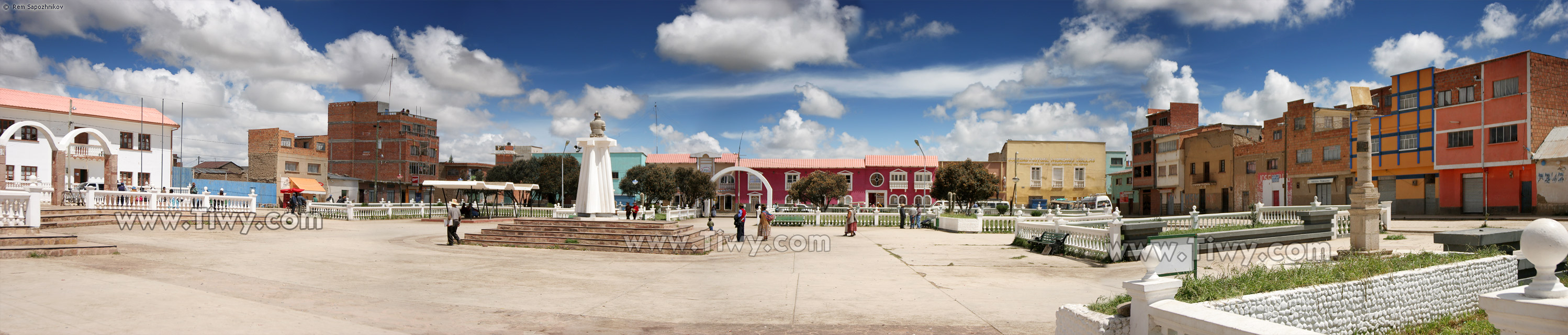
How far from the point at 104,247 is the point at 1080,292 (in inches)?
545

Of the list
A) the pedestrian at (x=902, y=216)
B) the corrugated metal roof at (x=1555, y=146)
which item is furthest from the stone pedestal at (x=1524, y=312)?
the corrugated metal roof at (x=1555, y=146)

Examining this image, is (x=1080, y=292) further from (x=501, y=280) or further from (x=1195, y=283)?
(x=501, y=280)

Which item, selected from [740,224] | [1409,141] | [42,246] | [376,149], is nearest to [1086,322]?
[740,224]

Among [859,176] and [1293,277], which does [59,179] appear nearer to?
[1293,277]

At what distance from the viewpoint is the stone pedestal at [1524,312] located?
3.88m

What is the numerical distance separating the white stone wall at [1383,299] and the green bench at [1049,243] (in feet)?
22.9

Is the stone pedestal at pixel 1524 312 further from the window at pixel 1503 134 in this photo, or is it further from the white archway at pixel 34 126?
the window at pixel 1503 134

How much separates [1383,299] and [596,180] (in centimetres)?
1506

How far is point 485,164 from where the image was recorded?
225 ft

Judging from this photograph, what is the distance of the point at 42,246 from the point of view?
10.1 m

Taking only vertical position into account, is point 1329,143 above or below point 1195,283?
above

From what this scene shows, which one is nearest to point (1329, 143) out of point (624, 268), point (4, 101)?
point (624, 268)

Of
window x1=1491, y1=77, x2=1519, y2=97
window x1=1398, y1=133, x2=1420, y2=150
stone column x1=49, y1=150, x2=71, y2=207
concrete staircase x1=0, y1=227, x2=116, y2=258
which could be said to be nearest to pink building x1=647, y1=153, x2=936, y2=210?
window x1=1398, y1=133, x2=1420, y2=150

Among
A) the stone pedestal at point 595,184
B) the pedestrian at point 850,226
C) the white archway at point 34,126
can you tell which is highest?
the white archway at point 34,126
